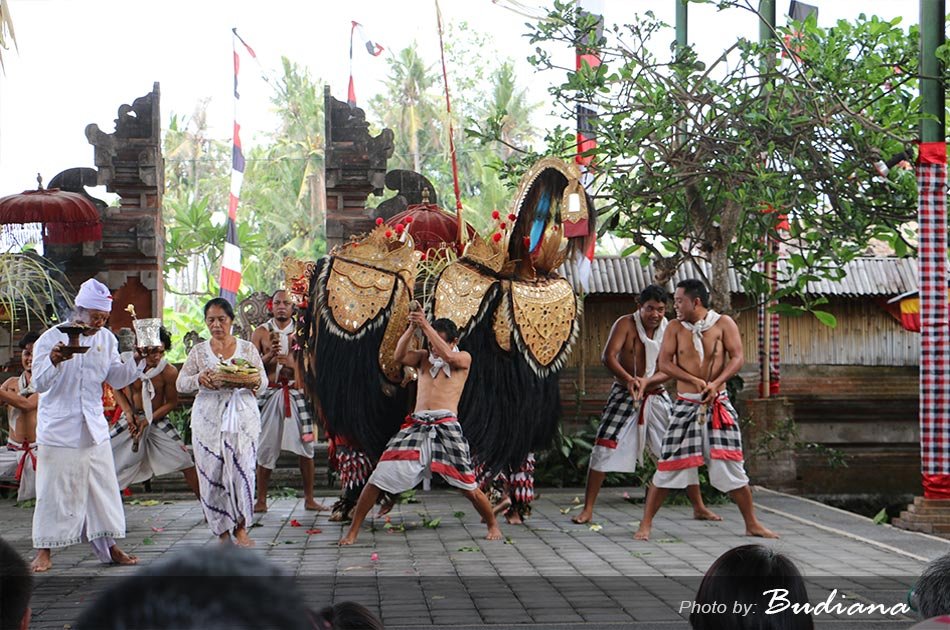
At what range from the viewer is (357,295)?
863 cm

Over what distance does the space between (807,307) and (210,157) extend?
26.9m

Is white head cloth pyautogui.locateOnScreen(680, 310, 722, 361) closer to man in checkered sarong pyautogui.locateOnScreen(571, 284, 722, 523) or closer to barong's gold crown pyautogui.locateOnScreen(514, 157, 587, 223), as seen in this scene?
man in checkered sarong pyautogui.locateOnScreen(571, 284, 722, 523)

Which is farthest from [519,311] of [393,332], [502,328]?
[393,332]

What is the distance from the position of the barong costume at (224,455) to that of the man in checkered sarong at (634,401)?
2689 mm

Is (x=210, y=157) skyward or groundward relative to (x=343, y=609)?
skyward

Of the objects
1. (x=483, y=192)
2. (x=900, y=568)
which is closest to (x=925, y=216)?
(x=900, y=568)

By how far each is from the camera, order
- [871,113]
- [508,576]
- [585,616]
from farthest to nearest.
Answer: [871,113] → [508,576] → [585,616]

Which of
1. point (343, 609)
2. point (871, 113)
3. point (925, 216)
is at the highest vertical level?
point (871, 113)

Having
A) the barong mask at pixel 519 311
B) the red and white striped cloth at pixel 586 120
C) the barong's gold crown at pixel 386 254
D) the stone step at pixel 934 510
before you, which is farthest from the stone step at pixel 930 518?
the barong's gold crown at pixel 386 254

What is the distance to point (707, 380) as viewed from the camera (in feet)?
26.8

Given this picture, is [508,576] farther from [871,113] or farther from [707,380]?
[871,113]

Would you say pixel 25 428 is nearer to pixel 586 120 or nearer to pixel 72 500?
pixel 72 500

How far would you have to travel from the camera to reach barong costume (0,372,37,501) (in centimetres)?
952

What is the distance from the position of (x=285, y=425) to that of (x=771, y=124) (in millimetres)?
4496
